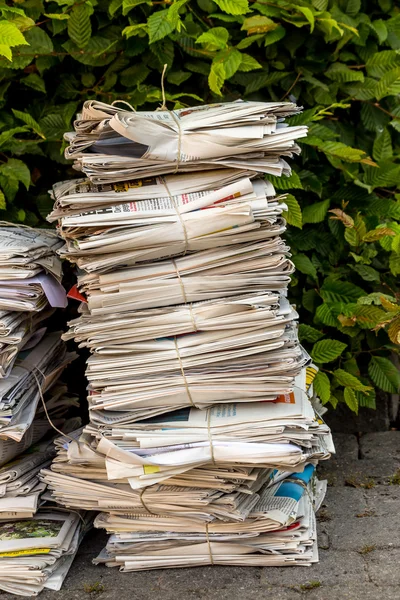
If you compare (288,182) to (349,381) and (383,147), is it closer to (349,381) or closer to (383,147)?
(383,147)

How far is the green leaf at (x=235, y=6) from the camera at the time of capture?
2850 mm

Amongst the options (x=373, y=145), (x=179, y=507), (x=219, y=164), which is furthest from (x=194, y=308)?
(x=373, y=145)

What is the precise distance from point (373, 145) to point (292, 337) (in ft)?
4.33

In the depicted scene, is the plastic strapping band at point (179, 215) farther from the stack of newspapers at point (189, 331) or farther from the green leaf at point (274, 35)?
the green leaf at point (274, 35)

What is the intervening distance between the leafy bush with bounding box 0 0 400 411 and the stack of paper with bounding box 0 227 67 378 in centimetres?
55

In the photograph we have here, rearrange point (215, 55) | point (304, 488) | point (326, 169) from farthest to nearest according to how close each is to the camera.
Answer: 1. point (326, 169)
2. point (215, 55)
3. point (304, 488)

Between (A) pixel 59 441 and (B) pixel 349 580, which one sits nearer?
(B) pixel 349 580

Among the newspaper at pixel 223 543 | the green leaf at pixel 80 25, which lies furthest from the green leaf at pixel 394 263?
the green leaf at pixel 80 25

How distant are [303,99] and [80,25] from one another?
37.4 inches

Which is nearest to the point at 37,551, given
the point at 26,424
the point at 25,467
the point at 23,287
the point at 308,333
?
the point at 25,467

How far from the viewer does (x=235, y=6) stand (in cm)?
286

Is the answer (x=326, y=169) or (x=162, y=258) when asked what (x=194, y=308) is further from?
(x=326, y=169)

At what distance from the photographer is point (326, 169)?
3410 millimetres

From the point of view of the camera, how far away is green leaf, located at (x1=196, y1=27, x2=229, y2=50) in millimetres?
2918
